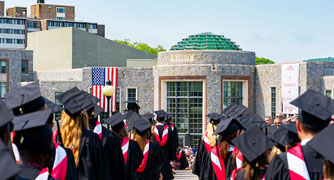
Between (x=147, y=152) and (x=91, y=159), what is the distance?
320 cm

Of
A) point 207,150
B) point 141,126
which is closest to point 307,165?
point 141,126

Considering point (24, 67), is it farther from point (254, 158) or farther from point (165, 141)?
point (254, 158)

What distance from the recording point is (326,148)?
368cm

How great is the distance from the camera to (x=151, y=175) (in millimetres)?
9672

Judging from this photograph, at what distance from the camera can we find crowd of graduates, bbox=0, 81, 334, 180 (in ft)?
11.9

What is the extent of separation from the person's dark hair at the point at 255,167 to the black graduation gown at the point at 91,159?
1768 mm

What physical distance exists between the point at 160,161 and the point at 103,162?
3989mm

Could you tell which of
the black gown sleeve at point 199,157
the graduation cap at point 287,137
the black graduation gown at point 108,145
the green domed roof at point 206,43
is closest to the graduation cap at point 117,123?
the black graduation gown at point 108,145

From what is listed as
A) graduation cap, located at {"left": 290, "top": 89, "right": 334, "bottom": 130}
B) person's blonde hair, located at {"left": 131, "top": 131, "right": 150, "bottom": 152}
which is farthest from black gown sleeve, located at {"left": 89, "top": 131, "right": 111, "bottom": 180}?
person's blonde hair, located at {"left": 131, "top": 131, "right": 150, "bottom": 152}

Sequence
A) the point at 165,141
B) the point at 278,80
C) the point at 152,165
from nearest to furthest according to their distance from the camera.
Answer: the point at 152,165
the point at 165,141
the point at 278,80

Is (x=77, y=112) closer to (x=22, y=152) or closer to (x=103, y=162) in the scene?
(x=103, y=162)

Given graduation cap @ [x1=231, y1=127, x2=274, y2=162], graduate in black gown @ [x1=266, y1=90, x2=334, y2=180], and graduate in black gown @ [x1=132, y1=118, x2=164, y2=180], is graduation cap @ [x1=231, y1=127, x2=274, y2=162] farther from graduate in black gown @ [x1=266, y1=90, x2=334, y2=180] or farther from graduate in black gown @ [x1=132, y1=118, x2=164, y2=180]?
graduate in black gown @ [x1=132, y1=118, x2=164, y2=180]

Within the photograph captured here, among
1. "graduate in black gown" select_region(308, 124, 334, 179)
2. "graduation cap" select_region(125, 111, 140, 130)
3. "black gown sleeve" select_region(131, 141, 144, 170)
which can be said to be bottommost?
"black gown sleeve" select_region(131, 141, 144, 170)

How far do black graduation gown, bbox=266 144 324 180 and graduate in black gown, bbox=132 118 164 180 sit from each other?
14.4 feet
